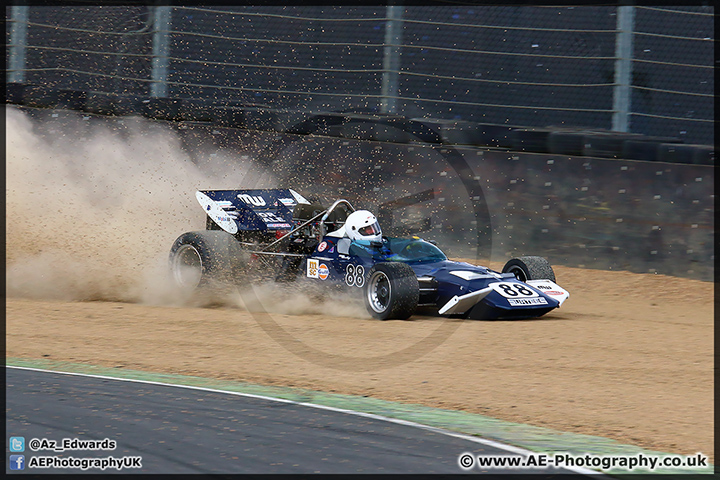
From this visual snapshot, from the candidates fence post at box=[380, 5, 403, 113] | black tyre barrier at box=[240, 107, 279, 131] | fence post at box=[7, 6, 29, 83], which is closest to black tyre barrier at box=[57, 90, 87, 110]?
fence post at box=[7, 6, 29, 83]

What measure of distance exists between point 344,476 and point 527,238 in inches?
271

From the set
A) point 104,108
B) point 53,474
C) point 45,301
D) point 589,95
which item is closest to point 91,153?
point 104,108

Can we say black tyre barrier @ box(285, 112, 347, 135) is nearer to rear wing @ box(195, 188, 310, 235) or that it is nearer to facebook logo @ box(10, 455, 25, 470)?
rear wing @ box(195, 188, 310, 235)

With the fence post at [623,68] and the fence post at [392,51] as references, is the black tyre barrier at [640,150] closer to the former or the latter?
the fence post at [623,68]

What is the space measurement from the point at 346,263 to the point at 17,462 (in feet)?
16.5

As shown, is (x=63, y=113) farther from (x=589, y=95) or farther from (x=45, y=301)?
(x=589, y=95)

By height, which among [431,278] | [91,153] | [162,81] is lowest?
[431,278]

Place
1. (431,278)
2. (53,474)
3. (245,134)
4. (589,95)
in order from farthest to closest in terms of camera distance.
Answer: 1. (589,95)
2. (245,134)
3. (431,278)
4. (53,474)

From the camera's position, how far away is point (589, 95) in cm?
1336

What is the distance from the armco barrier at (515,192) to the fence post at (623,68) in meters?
0.59

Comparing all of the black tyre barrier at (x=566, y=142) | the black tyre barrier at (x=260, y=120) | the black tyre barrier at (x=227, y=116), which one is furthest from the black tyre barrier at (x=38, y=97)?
the black tyre barrier at (x=566, y=142)

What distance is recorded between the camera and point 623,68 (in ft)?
34.0

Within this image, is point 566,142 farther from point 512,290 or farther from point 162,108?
point 162,108

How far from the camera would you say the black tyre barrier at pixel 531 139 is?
34.7ft
